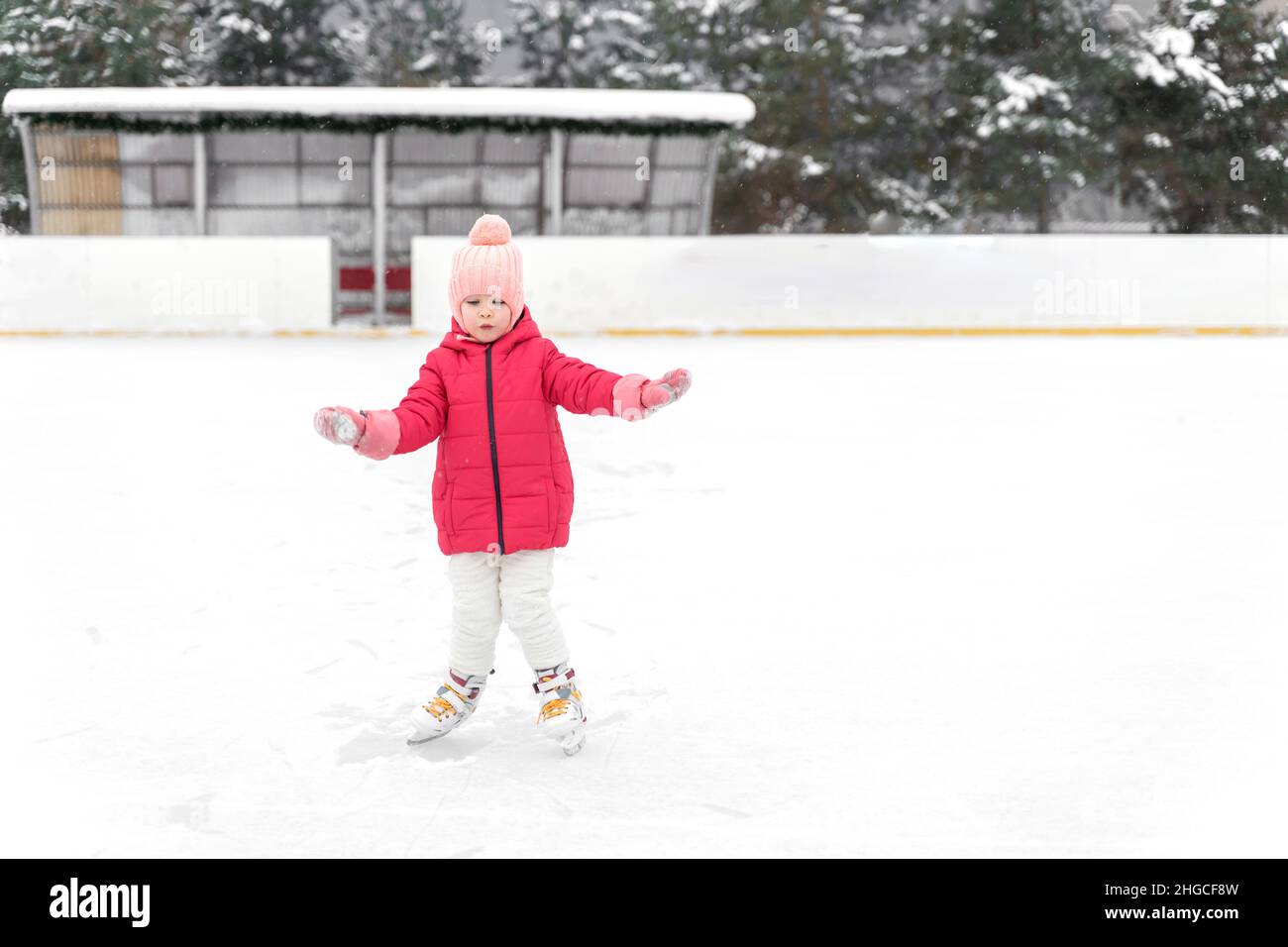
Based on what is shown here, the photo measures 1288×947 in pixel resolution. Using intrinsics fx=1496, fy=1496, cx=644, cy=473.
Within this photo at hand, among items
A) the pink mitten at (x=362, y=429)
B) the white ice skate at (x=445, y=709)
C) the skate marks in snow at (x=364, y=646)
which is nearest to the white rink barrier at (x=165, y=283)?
the skate marks in snow at (x=364, y=646)

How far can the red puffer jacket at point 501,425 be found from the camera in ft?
8.92

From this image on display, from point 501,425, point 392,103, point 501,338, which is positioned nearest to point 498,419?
point 501,425

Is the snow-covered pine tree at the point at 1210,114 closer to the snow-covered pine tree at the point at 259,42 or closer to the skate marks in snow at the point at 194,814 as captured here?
the snow-covered pine tree at the point at 259,42

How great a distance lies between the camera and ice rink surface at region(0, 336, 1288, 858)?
2.54 meters

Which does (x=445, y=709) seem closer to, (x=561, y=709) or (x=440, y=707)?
(x=440, y=707)

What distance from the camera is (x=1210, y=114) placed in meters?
27.1

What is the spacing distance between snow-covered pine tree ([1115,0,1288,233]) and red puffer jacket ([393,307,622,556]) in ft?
86.1

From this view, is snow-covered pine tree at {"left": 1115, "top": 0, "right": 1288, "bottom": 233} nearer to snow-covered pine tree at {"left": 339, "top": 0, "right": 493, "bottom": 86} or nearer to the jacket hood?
snow-covered pine tree at {"left": 339, "top": 0, "right": 493, "bottom": 86}

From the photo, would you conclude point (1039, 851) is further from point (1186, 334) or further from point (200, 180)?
point (200, 180)

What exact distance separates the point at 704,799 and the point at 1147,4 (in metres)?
28.5

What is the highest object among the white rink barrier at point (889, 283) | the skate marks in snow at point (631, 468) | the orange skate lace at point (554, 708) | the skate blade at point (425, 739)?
the orange skate lace at point (554, 708)

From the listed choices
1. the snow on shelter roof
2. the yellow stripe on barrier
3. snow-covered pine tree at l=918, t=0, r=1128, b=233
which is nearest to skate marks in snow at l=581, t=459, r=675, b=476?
the yellow stripe on barrier

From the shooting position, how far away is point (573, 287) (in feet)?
49.7
